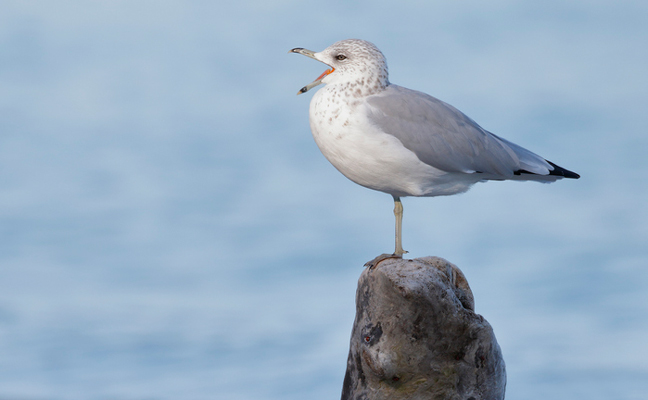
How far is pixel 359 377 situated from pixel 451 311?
1.41 meters

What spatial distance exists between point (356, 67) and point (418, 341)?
3361mm

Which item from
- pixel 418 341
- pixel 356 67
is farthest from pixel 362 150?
pixel 418 341

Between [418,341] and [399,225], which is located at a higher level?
[399,225]

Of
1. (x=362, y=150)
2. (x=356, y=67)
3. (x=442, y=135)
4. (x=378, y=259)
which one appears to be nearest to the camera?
(x=362, y=150)

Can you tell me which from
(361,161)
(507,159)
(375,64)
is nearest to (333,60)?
(375,64)

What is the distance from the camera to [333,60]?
31.0ft

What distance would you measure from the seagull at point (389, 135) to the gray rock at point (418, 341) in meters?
0.68

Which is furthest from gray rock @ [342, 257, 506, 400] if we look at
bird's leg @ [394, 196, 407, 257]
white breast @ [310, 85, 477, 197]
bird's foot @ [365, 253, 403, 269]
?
white breast @ [310, 85, 477, 197]

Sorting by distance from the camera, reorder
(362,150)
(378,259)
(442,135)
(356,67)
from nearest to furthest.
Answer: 1. (362,150)
2. (356,67)
3. (442,135)
4. (378,259)

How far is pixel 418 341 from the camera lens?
355 inches

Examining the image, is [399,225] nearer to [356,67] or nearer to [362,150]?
[362,150]

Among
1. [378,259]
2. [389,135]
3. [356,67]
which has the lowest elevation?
[378,259]

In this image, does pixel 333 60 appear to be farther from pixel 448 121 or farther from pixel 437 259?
pixel 437 259

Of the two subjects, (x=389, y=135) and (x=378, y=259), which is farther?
(x=378, y=259)
